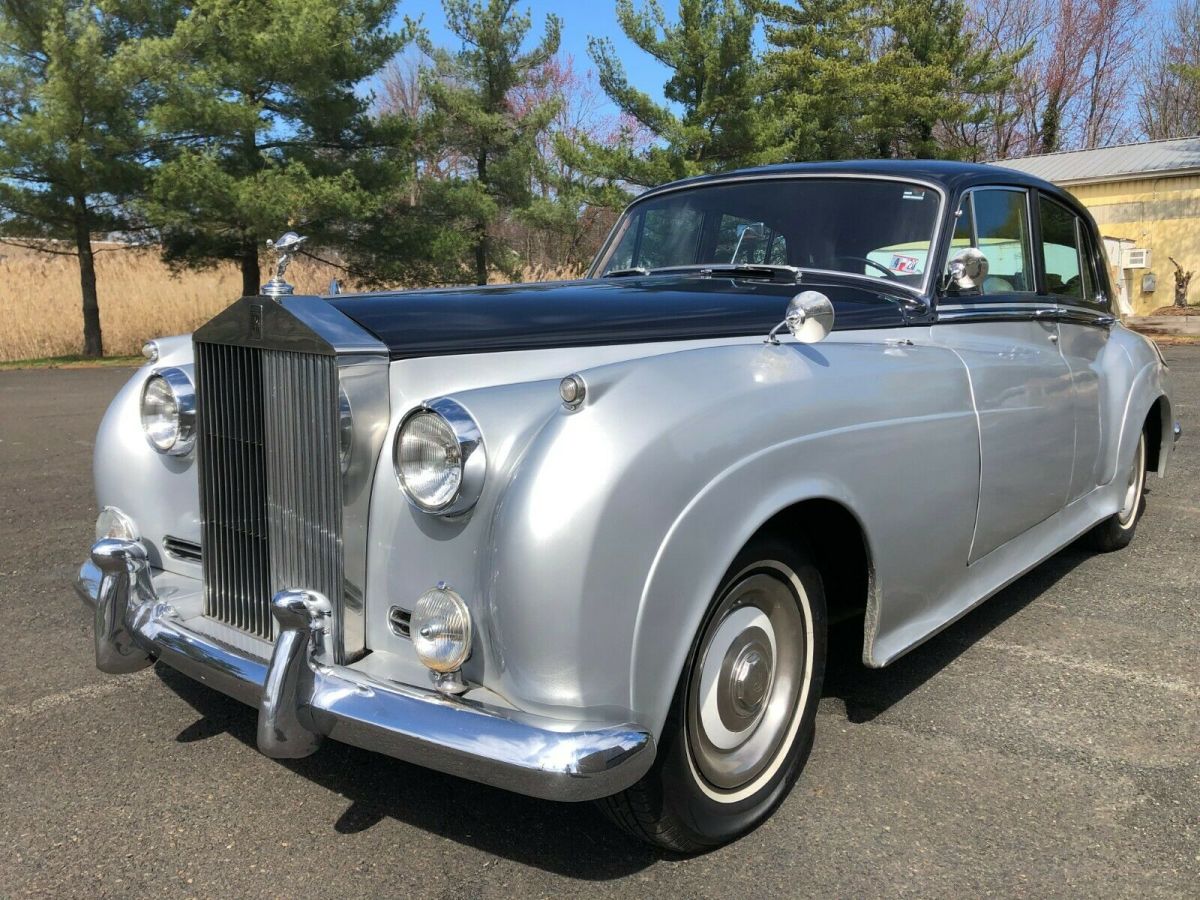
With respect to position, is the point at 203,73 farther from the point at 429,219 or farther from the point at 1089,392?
the point at 1089,392

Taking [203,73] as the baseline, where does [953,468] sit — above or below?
below

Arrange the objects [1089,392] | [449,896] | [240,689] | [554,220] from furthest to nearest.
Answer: [554,220] < [1089,392] < [240,689] < [449,896]

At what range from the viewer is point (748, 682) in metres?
2.33

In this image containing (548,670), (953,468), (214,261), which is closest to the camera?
(548,670)

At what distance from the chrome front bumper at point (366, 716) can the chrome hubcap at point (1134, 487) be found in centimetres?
359

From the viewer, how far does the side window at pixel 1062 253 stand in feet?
13.3

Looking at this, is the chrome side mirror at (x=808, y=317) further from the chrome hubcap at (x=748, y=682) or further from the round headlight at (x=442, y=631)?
the round headlight at (x=442, y=631)

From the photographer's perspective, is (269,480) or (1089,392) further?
(1089,392)

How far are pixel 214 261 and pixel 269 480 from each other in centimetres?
1628

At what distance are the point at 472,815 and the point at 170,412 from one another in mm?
1396

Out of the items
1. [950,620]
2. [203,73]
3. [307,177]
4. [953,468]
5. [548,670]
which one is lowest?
[950,620]

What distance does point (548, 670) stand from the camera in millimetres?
1902

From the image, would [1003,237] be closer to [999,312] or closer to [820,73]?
[999,312]

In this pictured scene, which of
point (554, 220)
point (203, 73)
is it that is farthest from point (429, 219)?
point (203, 73)
